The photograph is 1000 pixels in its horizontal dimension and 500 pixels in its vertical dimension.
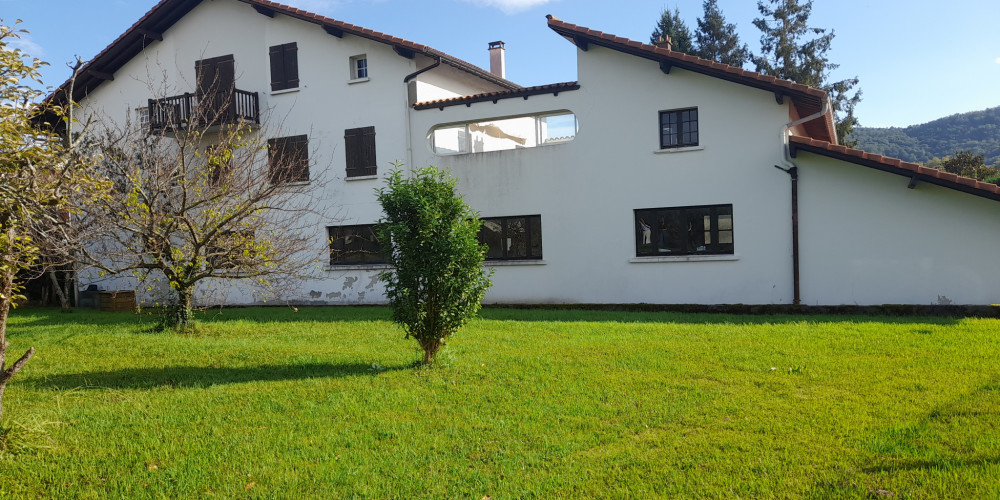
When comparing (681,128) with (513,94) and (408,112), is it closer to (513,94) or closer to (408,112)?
Result: (513,94)

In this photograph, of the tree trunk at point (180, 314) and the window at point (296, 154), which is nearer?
the tree trunk at point (180, 314)

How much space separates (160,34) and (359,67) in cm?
683

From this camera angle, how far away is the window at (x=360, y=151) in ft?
62.0

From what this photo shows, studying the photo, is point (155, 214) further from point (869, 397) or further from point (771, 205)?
point (771, 205)

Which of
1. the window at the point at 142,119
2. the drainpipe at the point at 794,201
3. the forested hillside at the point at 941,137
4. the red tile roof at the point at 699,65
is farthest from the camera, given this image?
the forested hillside at the point at 941,137

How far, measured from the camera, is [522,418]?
6.31 metres

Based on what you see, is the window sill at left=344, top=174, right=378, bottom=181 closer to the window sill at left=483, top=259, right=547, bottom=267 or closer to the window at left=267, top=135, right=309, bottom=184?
the window at left=267, top=135, right=309, bottom=184

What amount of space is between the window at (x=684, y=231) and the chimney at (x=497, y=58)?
9.24 meters

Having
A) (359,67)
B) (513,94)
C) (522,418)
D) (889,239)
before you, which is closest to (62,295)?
(359,67)

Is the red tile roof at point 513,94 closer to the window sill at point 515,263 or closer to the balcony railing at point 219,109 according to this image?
the window sill at point 515,263

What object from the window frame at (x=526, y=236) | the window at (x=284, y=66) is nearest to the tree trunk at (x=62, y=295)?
the window at (x=284, y=66)

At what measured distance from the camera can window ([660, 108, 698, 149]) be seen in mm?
15734

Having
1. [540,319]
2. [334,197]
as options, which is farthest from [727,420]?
[334,197]

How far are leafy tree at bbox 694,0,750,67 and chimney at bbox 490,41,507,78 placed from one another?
830 inches
